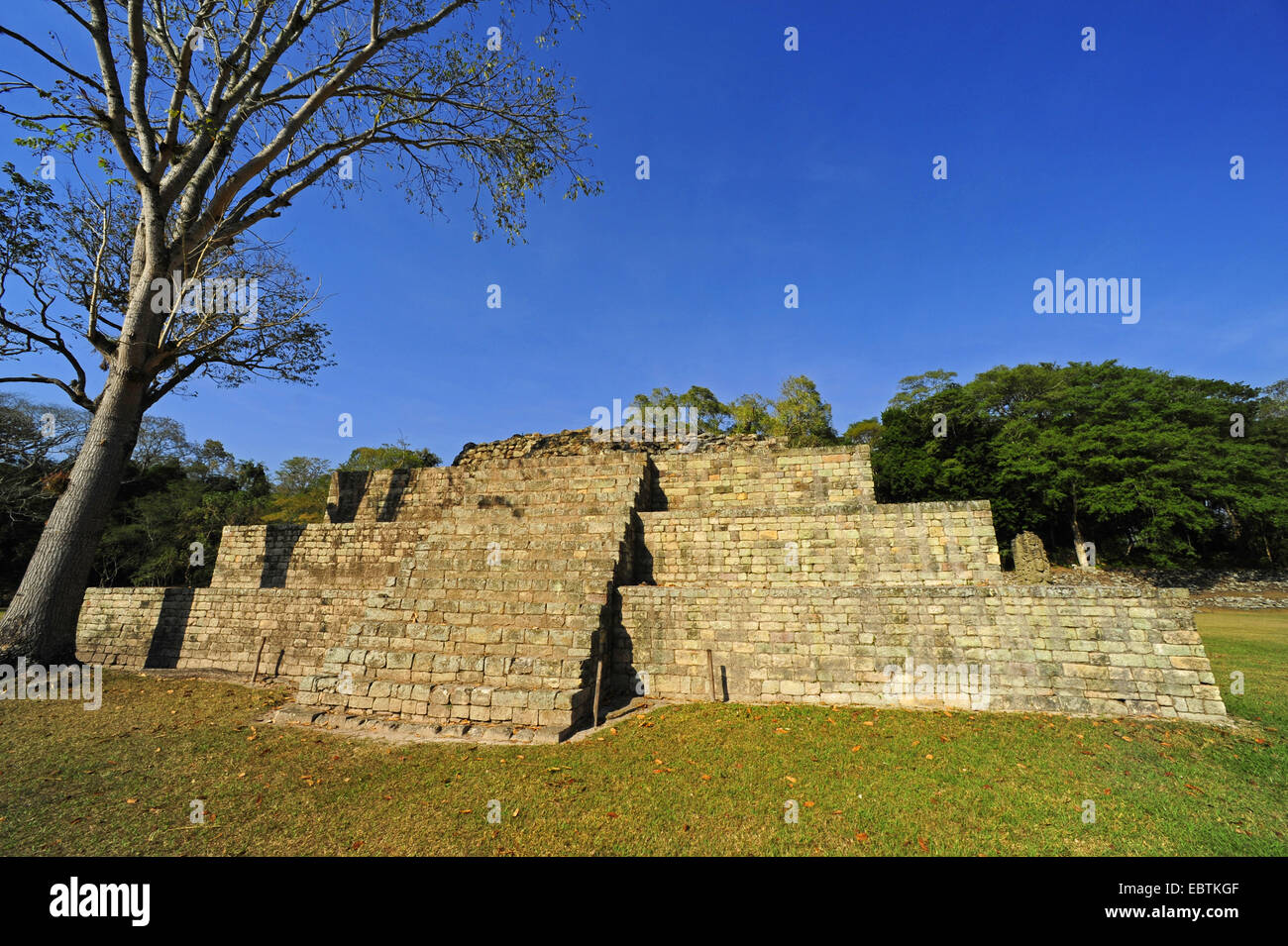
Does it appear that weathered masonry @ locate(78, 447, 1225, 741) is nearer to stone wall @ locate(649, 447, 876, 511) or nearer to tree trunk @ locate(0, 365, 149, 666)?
stone wall @ locate(649, 447, 876, 511)

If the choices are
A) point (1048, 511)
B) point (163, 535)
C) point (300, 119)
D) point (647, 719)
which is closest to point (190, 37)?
point (300, 119)

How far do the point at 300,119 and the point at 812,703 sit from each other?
16377mm

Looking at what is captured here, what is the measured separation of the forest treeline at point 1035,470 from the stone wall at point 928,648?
23816 millimetres

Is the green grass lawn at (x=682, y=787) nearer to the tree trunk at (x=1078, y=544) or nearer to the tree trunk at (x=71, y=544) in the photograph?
the tree trunk at (x=71, y=544)

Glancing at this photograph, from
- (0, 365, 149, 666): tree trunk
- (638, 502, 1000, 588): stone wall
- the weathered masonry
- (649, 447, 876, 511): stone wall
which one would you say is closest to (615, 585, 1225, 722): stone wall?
the weathered masonry

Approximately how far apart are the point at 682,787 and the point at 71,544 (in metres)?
12.6

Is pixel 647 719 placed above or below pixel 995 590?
below

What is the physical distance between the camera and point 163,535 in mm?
25734

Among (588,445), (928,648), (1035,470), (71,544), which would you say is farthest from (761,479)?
(1035,470)

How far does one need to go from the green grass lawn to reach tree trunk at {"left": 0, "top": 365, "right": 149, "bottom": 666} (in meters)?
2.34

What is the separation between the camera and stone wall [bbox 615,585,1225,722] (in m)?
6.74

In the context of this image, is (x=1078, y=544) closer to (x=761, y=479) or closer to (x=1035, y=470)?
(x=1035, y=470)
